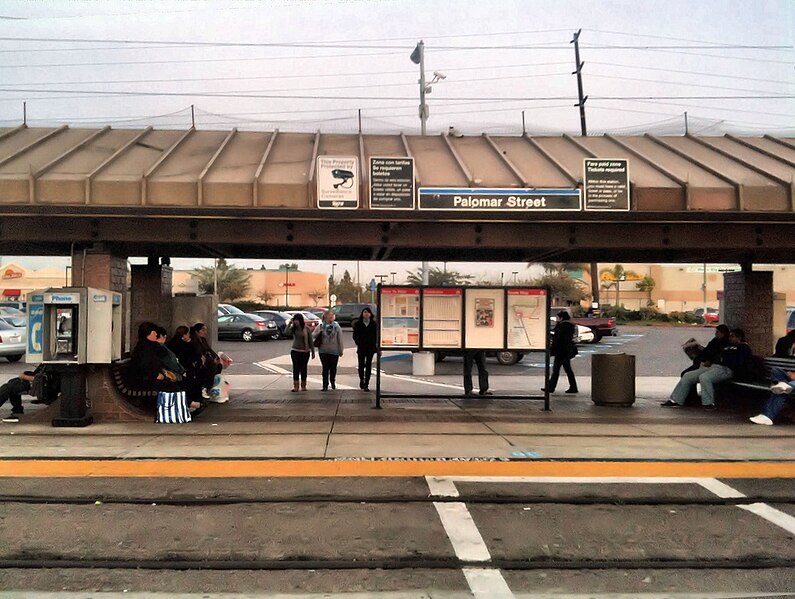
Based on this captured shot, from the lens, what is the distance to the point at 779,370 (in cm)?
1004

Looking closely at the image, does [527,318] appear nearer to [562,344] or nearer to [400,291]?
[400,291]

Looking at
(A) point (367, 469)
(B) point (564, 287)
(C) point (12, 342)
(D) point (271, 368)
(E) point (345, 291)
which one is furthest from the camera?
(E) point (345, 291)

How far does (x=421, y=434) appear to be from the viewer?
9078 millimetres

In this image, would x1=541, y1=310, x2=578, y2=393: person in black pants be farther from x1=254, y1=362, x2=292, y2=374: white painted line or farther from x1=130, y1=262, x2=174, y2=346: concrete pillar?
x1=254, y1=362, x2=292, y2=374: white painted line

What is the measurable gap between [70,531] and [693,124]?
464 inches

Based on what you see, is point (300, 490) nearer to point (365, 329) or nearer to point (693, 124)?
point (365, 329)

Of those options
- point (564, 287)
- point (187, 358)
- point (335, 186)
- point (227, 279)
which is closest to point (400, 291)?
point (335, 186)

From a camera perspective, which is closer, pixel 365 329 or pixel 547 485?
pixel 547 485

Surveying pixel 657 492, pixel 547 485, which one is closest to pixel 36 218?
pixel 547 485

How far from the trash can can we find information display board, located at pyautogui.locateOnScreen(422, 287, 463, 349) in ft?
8.92

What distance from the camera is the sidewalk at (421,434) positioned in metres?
7.89

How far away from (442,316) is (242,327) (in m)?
21.8

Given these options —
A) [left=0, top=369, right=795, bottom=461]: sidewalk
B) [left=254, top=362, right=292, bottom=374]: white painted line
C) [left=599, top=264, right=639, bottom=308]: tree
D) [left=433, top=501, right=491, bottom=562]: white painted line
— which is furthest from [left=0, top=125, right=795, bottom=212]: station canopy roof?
[left=599, top=264, right=639, bottom=308]: tree

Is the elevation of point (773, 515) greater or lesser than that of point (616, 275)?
lesser
